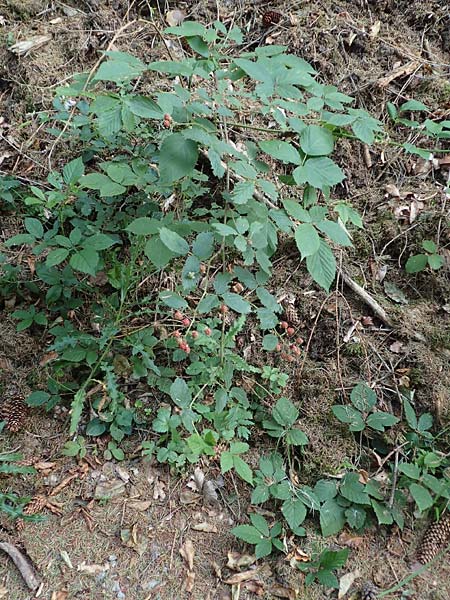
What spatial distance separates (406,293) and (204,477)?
1.32m

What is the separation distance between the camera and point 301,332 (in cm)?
236

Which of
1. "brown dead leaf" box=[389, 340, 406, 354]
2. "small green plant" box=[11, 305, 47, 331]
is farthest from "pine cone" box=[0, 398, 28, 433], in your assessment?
"brown dead leaf" box=[389, 340, 406, 354]

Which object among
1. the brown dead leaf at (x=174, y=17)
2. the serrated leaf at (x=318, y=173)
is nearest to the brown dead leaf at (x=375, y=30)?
the brown dead leaf at (x=174, y=17)

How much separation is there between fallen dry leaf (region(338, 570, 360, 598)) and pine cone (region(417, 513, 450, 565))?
0.26 meters

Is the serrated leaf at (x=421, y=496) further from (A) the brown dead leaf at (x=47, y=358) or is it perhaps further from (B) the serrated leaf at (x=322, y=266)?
(A) the brown dead leaf at (x=47, y=358)

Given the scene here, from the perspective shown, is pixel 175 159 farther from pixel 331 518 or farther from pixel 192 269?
pixel 331 518

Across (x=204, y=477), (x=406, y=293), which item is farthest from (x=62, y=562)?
(x=406, y=293)

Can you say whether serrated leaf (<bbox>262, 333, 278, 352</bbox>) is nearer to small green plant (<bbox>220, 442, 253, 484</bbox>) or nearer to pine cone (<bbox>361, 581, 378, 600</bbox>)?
small green plant (<bbox>220, 442, 253, 484</bbox>)

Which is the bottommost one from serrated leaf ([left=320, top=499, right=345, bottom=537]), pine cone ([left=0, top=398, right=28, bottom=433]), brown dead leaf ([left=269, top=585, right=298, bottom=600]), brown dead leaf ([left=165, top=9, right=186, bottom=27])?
brown dead leaf ([left=269, top=585, right=298, bottom=600])

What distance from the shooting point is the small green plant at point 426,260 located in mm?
2359

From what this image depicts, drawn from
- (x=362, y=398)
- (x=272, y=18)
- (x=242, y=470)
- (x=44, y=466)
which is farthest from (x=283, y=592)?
(x=272, y=18)

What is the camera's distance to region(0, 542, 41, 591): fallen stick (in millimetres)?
1734

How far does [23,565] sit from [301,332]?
1.47 m

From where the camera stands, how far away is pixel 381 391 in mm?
2232
